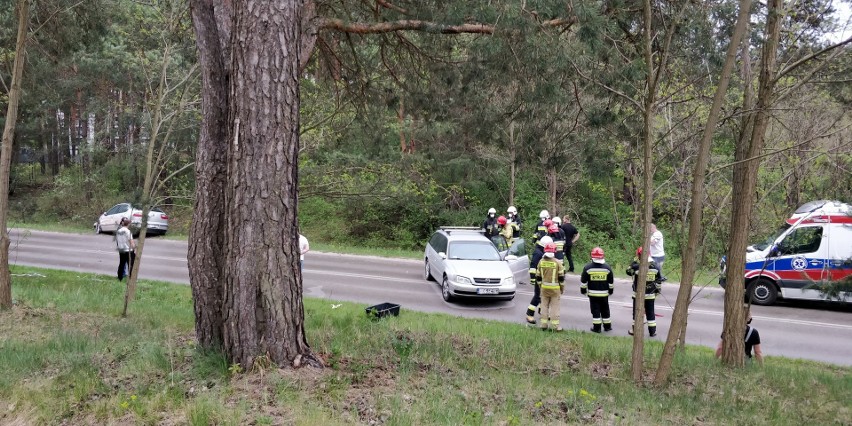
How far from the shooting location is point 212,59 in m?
5.76

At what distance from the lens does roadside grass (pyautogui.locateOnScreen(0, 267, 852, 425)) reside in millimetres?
4543

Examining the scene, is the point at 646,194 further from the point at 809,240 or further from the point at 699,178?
the point at 809,240

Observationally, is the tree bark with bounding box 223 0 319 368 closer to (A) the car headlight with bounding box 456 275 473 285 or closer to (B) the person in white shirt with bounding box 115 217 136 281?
(A) the car headlight with bounding box 456 275 473 285

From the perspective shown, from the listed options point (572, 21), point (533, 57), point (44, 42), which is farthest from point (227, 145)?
point (44, 42)

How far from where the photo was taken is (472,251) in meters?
13.7

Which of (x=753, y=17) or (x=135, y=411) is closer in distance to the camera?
(x=135, y=411)

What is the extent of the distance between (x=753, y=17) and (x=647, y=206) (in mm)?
3091

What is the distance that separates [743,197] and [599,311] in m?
3.78

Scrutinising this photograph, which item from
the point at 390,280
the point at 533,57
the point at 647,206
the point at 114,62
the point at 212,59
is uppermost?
the point at 114,62

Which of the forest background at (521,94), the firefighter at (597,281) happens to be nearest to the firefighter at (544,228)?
the forest background at (521,94)

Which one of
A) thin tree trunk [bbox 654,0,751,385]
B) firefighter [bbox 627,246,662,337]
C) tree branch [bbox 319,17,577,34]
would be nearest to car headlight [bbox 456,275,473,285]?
firefighter [bbox 627,246,662,337]

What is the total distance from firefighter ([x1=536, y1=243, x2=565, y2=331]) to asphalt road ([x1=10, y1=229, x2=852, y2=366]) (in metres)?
1.13

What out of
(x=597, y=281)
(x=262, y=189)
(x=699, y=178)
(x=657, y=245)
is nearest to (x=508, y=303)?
(x=597, y=281)

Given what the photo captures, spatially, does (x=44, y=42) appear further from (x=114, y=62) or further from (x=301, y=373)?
(x=114, y=62)
